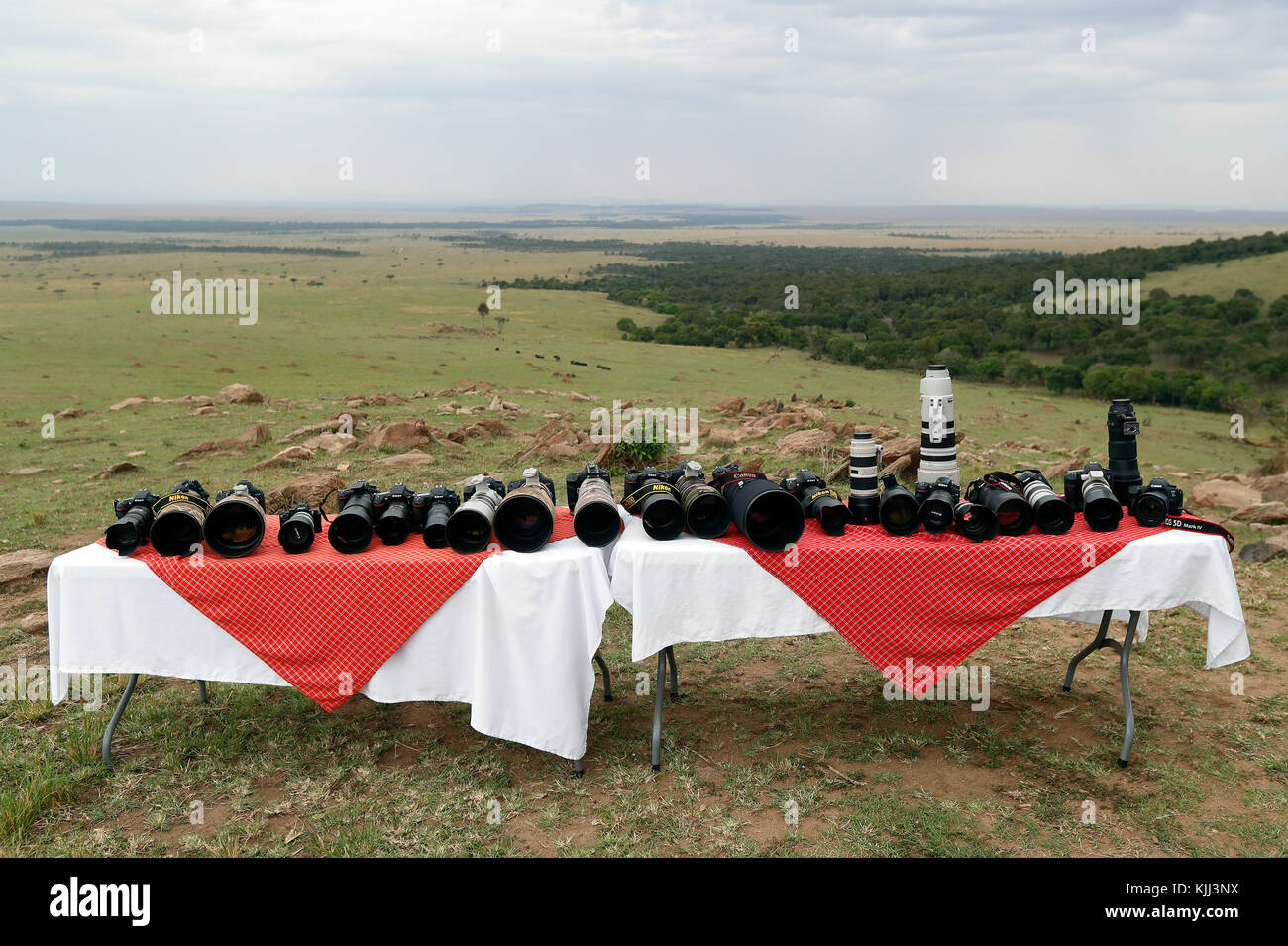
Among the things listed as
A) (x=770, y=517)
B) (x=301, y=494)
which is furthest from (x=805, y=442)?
(x=770, y=517)

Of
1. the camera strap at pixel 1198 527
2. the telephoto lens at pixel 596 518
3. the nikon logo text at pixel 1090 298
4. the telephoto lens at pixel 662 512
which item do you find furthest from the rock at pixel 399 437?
the nikon logo text at pixel 1090 298

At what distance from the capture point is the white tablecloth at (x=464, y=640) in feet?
16.0

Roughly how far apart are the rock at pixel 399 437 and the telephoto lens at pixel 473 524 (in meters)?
10.9

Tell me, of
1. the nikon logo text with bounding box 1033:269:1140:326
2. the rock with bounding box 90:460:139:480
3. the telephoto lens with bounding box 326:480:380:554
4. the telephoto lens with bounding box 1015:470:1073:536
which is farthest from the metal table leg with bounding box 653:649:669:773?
the nikon logo text with bounding box 1033:269:1140:326

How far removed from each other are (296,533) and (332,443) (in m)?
11.2

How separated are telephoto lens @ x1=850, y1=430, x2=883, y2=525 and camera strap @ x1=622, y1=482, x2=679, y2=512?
3.48ft

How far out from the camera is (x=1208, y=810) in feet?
15.0

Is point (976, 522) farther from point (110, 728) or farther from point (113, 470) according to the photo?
point (113, 470)

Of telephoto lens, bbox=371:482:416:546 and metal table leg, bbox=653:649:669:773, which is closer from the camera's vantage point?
metal table leg, bbox=653:649:669:773

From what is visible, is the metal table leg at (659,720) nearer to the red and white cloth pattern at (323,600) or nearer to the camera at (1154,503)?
the red and white cloth pattern at (323,600)

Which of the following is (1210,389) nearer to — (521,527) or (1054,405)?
(1054,405)

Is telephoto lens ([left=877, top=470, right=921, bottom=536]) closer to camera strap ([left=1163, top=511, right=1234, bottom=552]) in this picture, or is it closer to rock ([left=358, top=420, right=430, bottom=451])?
camera strap ([left=1163, top=511, right=1234, bottom=552])

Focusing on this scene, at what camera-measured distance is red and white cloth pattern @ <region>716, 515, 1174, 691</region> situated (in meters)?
4.95

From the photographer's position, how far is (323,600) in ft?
16.2
